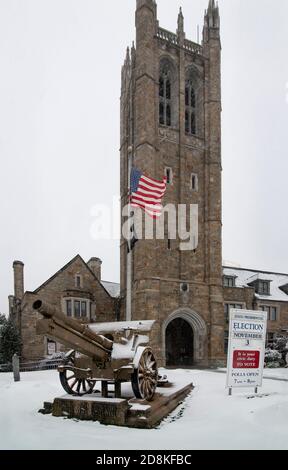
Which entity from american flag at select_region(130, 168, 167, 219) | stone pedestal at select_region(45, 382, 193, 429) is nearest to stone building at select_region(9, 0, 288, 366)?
american flag at select_region(130, 168, 167, 219)

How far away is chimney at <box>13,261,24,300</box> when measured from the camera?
3206cm

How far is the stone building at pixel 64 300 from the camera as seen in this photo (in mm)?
29016

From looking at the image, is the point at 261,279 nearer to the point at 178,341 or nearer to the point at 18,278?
the point at 178,341

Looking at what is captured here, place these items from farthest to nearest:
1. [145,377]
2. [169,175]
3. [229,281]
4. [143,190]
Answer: [229,281]
[169,175]
[143,190]
[145,377]

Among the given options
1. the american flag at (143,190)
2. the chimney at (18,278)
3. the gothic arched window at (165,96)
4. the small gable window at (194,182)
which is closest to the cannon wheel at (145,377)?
the american flag at (143,190)

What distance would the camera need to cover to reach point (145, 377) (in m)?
9.97

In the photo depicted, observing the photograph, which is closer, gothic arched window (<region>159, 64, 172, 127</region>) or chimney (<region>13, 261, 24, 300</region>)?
chimney (<region>13, 261, 24, 300</region>)

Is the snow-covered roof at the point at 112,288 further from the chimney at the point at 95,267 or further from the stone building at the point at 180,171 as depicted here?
the stone building at the point at 180,171

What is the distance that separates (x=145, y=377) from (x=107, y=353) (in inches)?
41.1

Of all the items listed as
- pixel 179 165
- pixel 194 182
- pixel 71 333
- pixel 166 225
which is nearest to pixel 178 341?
pixel 166 225

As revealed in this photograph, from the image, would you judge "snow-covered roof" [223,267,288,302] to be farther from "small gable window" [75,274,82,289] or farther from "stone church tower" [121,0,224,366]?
"small gable window" [75,274,82,289]

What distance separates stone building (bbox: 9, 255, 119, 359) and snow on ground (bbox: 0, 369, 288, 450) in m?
17.5
